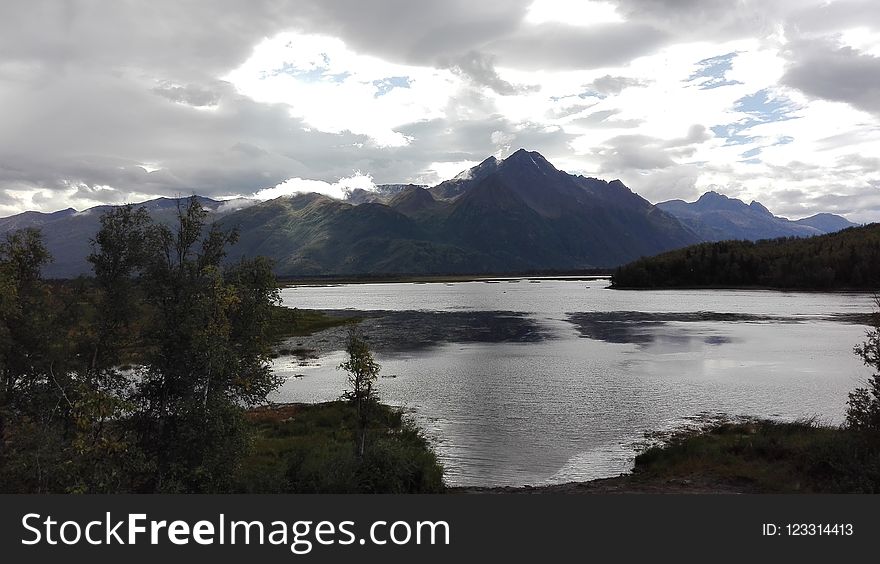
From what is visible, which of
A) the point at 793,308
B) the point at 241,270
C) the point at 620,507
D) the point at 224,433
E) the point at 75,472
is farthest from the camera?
the point at 793,308

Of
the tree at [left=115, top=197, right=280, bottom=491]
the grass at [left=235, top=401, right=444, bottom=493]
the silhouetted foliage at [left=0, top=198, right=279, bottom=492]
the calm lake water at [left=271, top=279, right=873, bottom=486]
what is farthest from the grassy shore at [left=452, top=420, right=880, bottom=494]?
the silhouetted foliage at [left=0, top=198, right=279, bottom=492]

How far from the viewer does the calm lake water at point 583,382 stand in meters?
42.5

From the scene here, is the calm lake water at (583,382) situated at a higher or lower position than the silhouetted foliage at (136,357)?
lower

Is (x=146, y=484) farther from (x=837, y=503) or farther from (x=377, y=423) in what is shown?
(x=837, y=503)

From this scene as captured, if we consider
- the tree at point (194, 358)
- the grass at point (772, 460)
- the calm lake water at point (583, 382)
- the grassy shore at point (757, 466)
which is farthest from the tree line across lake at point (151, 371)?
the grass at point (772, 460)

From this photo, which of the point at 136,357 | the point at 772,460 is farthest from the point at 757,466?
the point at 136,357

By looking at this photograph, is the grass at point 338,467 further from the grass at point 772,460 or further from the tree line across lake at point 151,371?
the grass at point 772,460

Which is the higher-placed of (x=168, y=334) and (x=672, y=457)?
(x=168, y=334)

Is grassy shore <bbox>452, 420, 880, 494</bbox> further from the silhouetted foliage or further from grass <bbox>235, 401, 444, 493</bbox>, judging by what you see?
the silhouetted foliage

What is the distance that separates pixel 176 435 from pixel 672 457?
1264 inches

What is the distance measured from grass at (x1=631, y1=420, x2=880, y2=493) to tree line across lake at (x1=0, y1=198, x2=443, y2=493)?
16734 mm

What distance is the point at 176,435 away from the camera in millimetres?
24594

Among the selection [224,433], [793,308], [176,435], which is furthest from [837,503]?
[793,308]

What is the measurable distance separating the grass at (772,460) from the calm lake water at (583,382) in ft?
13.2
